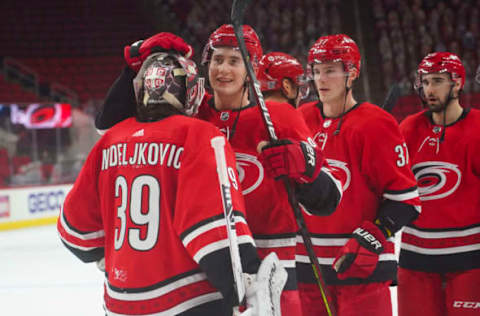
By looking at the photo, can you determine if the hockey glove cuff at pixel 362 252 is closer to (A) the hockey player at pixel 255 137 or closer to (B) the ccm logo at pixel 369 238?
(B) the ccm logo at pixel 369 238

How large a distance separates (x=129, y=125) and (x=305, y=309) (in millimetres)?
981

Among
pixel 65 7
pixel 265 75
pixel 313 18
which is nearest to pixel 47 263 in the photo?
pixel 265 75

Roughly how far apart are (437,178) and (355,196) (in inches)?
18.0

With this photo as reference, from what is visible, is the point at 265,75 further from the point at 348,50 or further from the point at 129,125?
the point at 129,125

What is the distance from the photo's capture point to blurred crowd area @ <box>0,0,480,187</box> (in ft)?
36.0

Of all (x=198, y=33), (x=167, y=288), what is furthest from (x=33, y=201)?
(x=167, y=288)

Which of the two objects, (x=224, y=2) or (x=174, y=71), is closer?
(x=174, y=71)

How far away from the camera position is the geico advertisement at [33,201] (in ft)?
24.6

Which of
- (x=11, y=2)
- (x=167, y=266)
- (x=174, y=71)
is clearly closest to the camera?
(x=167, y=266)

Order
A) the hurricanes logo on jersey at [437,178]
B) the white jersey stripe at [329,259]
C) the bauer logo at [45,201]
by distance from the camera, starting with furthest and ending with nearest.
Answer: the bauer logo at [45,201] → the hurricanes logo on jersey at [437,178] → the white jersey stripe at [329,259]

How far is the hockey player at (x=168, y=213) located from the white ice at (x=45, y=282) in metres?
2.38

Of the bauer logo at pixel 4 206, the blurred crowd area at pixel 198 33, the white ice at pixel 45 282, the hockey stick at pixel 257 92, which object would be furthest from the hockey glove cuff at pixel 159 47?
the blurred crowd area at pixel 198 33

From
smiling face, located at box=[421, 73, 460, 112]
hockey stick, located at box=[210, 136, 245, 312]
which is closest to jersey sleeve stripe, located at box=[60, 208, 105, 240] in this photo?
hockey stick, located at box=[210, 136, 245, 312]

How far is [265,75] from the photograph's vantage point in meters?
2.33
